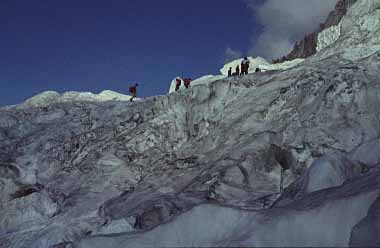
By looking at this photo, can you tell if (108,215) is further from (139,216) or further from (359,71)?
(359,71)

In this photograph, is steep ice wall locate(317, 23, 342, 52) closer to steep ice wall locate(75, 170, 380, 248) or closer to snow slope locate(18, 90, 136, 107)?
snow slope locate(18, 90, 136, 107)

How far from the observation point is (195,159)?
20.4 metres

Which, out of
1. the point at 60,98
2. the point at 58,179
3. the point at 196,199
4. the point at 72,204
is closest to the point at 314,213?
the point at 196,199

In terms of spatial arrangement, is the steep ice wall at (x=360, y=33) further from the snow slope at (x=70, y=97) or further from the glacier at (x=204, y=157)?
the snow slope at (x=70, y=97)

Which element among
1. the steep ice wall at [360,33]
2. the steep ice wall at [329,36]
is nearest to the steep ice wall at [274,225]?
the steep ice wall at [360,33]

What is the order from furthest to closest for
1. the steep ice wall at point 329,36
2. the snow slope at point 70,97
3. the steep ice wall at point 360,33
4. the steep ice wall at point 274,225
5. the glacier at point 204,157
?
the snow slope at point 70,97, the steep ice wall at point 329,36, the steep ice wall at point 360,33, the glacier at point 204,157, the steep ice wall at point 274,225

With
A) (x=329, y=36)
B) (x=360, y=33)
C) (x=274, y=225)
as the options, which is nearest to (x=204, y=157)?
(x=360, y=33)

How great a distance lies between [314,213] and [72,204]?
46.5 feet

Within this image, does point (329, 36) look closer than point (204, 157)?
No

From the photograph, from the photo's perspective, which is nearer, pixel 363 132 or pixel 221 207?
pixel 221 207

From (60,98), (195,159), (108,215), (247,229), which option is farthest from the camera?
(60,98)

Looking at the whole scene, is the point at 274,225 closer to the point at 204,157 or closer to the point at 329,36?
the point at 204,157

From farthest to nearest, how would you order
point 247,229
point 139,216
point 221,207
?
point 139,216 < point 221,207 < point 247,229

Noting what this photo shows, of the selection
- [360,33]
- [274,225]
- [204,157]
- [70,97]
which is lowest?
[274,225]
